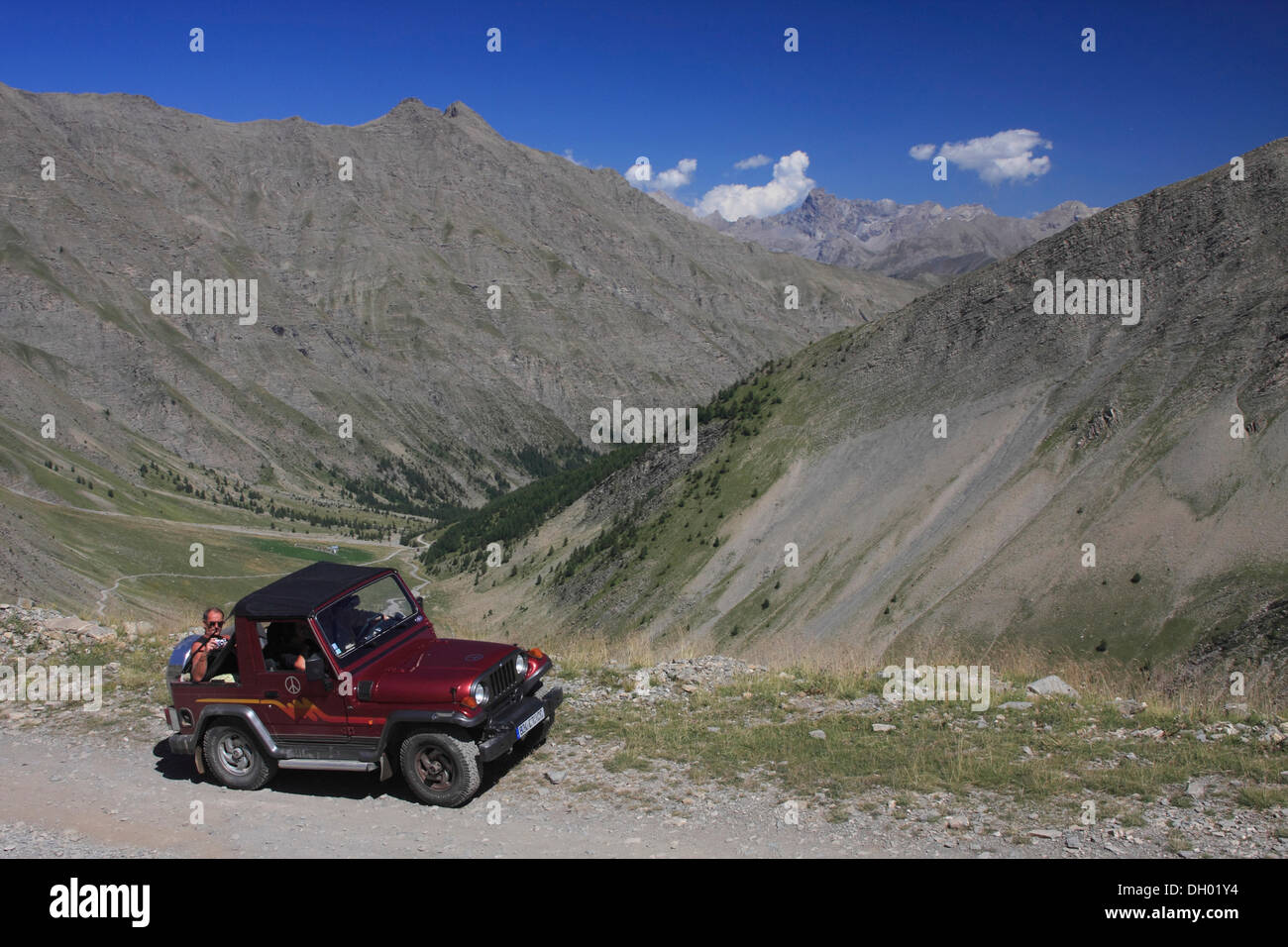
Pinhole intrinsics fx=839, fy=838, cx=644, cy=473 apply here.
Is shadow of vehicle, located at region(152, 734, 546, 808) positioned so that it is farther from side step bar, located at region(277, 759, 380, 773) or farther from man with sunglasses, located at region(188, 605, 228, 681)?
man with sunglasses, located at region(188, 605, 228, 681)

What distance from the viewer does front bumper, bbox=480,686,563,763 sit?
9219 millimetres

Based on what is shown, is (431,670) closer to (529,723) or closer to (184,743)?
(529,723)

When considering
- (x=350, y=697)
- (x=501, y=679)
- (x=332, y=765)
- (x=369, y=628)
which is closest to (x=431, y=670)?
(x=501, y=679)

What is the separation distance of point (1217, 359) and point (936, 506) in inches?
419

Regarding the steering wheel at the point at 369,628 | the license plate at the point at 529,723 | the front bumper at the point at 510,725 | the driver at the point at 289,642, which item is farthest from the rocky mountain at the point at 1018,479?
the driver at the point at 289,642

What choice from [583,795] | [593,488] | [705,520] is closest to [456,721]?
[583,795]

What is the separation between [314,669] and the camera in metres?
9.62

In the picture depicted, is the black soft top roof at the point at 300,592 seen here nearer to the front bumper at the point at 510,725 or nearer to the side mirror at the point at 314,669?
the side mirror at the point at 314,669

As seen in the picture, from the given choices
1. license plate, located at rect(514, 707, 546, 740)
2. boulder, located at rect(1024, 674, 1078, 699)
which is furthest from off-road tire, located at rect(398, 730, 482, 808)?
boulder, located at rect(1024, 674, 1078, 699)

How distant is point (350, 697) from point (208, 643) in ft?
8.42

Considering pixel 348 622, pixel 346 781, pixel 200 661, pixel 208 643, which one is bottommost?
pixel 346 781

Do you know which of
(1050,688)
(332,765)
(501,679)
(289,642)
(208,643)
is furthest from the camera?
(1050,688)

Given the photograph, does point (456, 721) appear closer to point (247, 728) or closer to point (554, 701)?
point (554, 701)

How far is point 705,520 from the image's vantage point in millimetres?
43219
